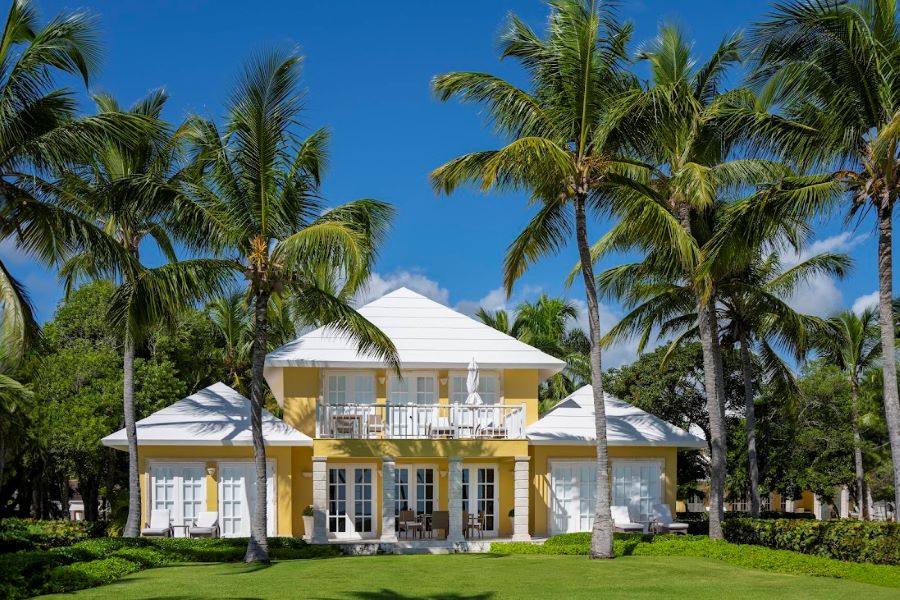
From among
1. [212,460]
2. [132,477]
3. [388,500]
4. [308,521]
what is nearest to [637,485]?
[388,500]

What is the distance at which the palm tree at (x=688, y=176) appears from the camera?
19.4 m

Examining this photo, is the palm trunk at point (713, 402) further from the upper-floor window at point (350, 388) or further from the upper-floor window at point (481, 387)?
the upper-floor window at point (350, 388)

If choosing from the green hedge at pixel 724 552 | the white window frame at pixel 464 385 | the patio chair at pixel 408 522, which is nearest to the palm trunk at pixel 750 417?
the green hedge at pixel 724 552

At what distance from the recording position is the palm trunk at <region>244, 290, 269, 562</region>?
62.5ft

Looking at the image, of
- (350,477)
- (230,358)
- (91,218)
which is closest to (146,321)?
(91,218)

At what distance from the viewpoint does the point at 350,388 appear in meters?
26.4

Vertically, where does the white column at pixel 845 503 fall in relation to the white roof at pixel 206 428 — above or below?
below

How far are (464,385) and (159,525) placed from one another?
8551mm

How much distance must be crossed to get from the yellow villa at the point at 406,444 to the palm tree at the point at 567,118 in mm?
6001

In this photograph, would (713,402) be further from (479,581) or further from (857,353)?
(857,353)

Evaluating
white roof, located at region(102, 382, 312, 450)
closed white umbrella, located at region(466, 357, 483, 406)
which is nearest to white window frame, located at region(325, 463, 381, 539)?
white roof, located at region(102, 382, 312, 450)

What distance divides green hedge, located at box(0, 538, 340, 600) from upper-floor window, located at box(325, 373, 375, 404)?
4.92 m

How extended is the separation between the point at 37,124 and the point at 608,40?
10.6 metres

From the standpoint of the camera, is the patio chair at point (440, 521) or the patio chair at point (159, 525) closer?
the patio chair at point (159, 525)
